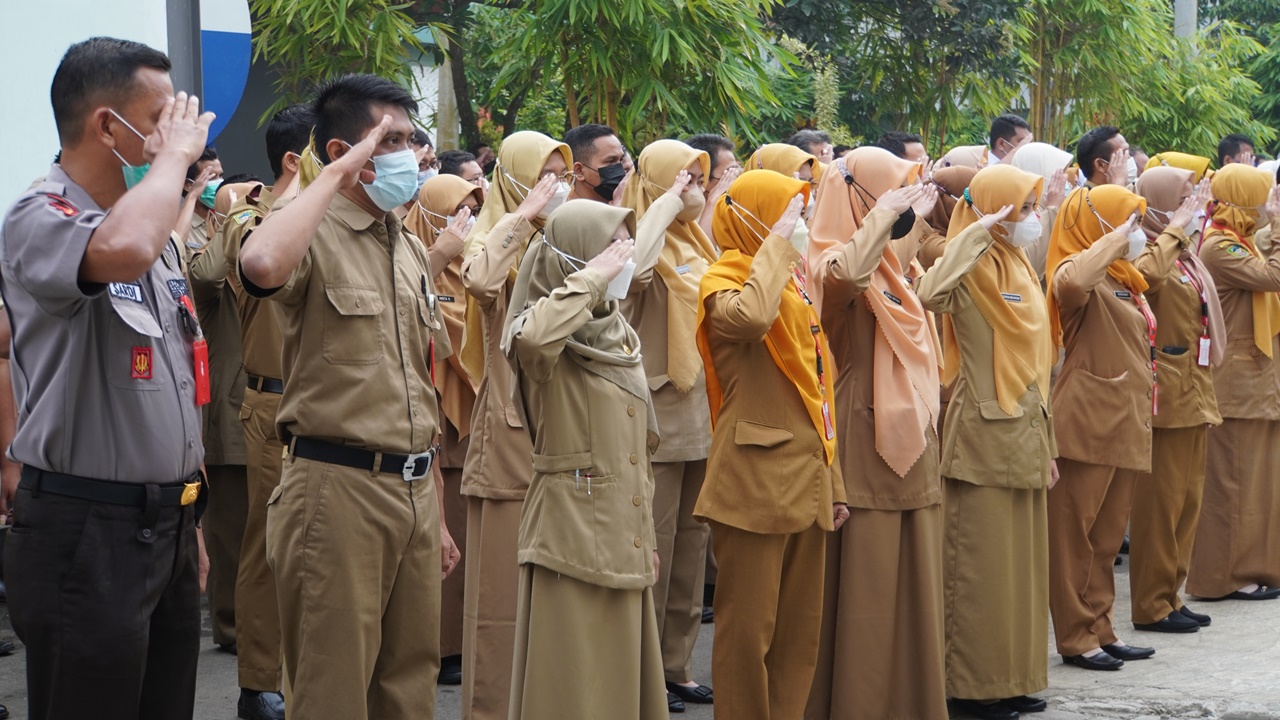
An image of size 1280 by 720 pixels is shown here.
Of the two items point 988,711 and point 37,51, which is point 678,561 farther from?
point 37,51

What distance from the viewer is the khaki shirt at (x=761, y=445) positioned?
4805 millimetres

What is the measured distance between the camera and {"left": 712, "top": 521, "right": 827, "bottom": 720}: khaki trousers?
489cm

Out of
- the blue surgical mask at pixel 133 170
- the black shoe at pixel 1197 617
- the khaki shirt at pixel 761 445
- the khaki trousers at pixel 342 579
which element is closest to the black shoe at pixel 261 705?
the khaki trousers at pixel 342 579

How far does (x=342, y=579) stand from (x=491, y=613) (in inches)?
58.5

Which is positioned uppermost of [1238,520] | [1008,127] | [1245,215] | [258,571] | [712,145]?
[1008,127]

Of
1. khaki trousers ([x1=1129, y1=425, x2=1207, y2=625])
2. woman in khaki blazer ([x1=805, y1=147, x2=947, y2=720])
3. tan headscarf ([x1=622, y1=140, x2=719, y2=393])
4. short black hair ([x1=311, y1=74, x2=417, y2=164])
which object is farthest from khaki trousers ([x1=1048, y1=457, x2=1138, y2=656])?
short black hair ([x1=311, y1=74, x2=417, y2=164])

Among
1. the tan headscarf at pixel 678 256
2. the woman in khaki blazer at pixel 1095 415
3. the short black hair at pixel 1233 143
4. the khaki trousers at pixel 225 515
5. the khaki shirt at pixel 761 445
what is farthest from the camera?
the short black hair at pixel 1233 143

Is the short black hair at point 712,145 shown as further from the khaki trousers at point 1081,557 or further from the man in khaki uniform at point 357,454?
the man in khaki uniform at point 357,454

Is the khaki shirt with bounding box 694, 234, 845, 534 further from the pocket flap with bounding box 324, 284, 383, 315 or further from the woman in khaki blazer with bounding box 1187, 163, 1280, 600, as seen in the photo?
the woman in khaki blazer with bounding box 1187, 163, 1280, 600

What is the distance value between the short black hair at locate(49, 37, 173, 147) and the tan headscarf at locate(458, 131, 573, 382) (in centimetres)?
247

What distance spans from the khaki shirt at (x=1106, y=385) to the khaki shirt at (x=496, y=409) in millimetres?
2500

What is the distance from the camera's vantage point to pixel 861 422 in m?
5.26

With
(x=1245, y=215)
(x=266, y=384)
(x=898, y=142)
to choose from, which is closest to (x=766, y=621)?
(x=266, y=384)

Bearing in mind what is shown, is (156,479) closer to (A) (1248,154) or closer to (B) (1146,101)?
Result: (A) (1248,154)
